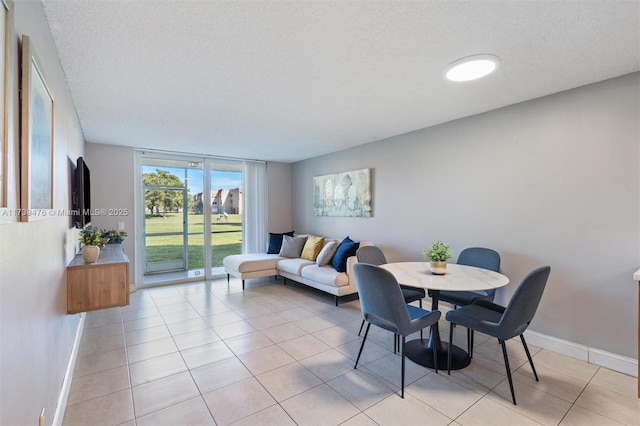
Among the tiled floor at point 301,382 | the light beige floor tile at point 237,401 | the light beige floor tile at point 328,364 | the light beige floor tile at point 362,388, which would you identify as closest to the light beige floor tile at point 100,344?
the tiled floor at point 301,382

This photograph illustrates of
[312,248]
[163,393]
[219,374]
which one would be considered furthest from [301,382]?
[312,248]

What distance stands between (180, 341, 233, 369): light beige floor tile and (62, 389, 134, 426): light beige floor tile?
545mm

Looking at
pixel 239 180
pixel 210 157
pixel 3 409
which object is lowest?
pixel 3 409

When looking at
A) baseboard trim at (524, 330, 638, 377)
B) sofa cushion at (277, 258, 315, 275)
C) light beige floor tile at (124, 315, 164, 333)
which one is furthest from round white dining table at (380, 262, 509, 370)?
light beige floor tile at (124, 315, 164, 333)

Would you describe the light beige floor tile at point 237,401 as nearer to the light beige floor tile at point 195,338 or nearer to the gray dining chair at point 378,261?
the light beige floor tile at point 195,338

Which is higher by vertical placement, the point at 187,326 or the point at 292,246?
the point at 292,246

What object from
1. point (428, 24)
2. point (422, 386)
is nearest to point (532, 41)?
point (428, 24)

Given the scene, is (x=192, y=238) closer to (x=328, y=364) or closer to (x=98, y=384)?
(x=98, y=384)

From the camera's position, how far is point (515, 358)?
2668 millimetres

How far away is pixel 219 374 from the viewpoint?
2.43 meters

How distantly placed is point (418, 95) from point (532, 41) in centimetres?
98

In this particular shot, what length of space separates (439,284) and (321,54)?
1940 mm

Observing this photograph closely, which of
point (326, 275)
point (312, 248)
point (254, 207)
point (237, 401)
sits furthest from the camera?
point (254, 207)

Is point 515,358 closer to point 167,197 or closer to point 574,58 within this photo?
point 574,58
